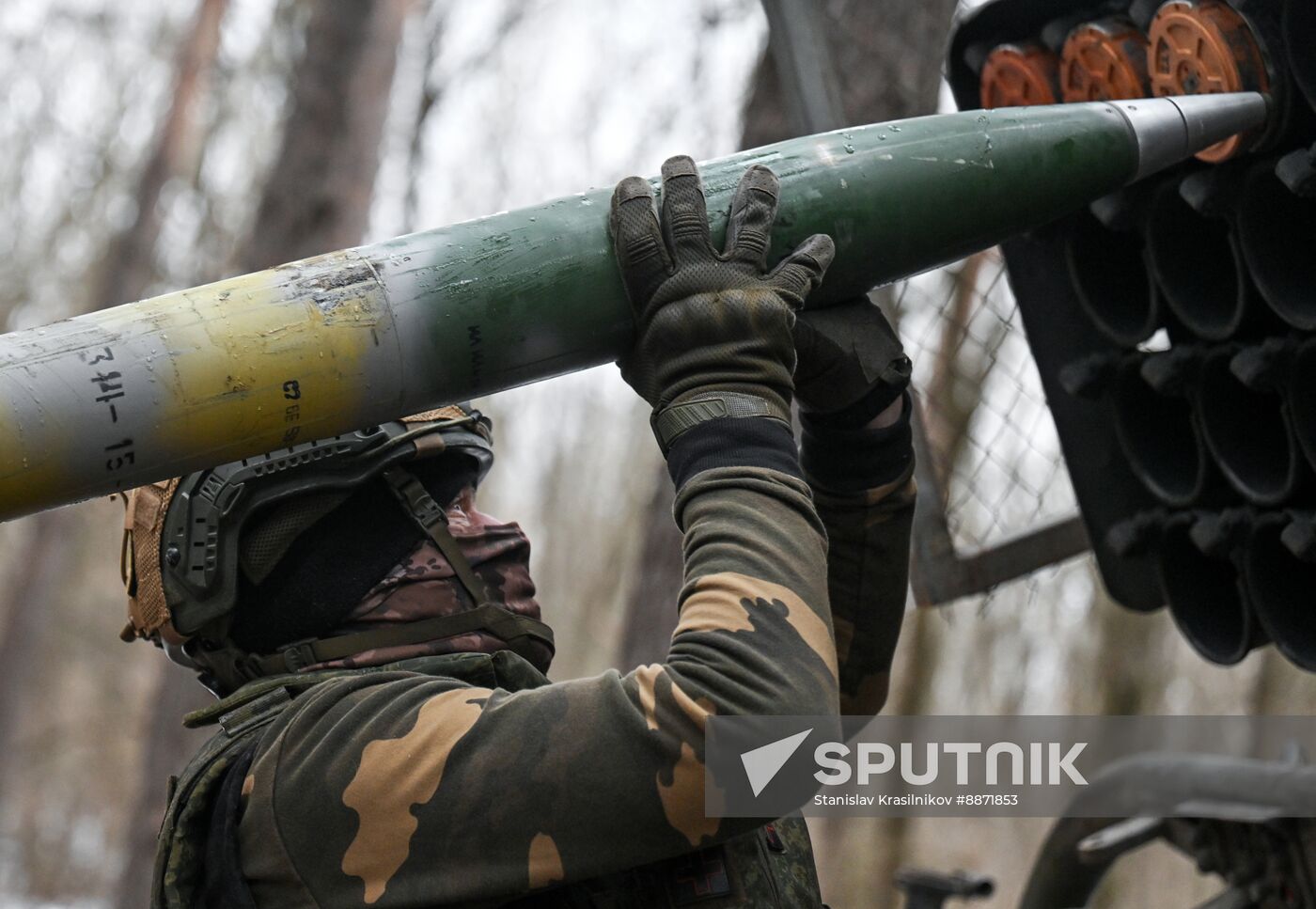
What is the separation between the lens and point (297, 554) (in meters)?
2.53

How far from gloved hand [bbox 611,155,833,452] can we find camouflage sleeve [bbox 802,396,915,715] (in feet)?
1.56

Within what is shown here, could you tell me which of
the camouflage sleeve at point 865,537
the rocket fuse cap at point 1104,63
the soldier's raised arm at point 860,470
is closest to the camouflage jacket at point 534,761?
the soldier's raised arm at point 860,470

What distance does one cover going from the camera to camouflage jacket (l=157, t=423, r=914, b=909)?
2.06m

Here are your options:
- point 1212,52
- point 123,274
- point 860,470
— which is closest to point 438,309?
point 860,470

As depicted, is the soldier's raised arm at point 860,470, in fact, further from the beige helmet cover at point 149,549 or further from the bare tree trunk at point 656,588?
the bare tree trunk at point 656,588

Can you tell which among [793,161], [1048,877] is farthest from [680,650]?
[1048,877]

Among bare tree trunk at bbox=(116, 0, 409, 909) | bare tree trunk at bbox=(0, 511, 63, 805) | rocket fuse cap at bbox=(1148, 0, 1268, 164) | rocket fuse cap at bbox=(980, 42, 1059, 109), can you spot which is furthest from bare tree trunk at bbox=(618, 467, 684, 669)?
bare tree trunk at bbox=(0, 511, 63, 805)

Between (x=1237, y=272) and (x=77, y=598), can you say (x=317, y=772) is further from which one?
(x=77, y=598)

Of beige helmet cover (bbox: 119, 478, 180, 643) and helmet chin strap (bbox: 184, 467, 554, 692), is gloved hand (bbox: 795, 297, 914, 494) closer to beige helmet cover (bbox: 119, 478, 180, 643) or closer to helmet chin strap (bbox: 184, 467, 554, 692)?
helmet chin strap (bbox: 184, 467, 554, 692)

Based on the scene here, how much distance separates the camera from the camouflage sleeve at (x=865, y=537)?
9.05ft

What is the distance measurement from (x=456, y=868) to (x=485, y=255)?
3.01ft

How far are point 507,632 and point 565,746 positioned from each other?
0.46 meters

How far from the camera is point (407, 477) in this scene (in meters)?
2.58

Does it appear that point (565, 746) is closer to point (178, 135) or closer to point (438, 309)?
point (438, 309)
